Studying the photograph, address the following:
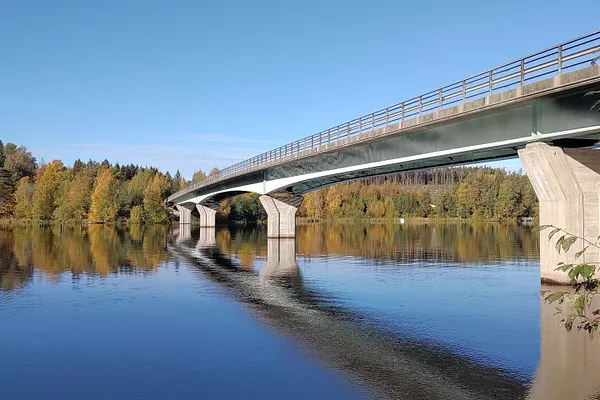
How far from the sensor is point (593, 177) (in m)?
23.8

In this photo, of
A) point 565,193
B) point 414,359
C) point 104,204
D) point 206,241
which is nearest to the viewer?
point 414,359

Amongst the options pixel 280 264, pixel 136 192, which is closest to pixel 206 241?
pixel 280 264

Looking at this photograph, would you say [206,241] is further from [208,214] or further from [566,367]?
[566,367]

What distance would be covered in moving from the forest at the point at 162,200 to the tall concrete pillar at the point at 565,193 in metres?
74.0

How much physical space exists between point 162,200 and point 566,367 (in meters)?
138

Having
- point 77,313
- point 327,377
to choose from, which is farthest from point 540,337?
point 77,313

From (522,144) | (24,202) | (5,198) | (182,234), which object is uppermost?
(5,198)

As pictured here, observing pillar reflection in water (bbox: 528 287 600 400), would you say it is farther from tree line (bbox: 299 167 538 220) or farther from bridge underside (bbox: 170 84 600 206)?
tree line (bbox: 299 167 538 220)

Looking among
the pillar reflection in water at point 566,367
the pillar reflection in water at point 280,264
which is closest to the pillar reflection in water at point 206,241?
the pillar reflection in water at point 280,264

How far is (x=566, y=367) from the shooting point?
12.9 m

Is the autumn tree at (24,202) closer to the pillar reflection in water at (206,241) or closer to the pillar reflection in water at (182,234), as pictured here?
the pillar reflection in water at (182,234)

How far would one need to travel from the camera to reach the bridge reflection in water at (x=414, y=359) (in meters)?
11.2

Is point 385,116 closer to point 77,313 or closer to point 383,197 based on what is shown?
point 77,313

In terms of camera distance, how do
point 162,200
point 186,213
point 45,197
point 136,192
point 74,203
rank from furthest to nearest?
1. point 162,200
2. point 136,192
3. point 45,197
4. point 74,203
5. point 186,213
